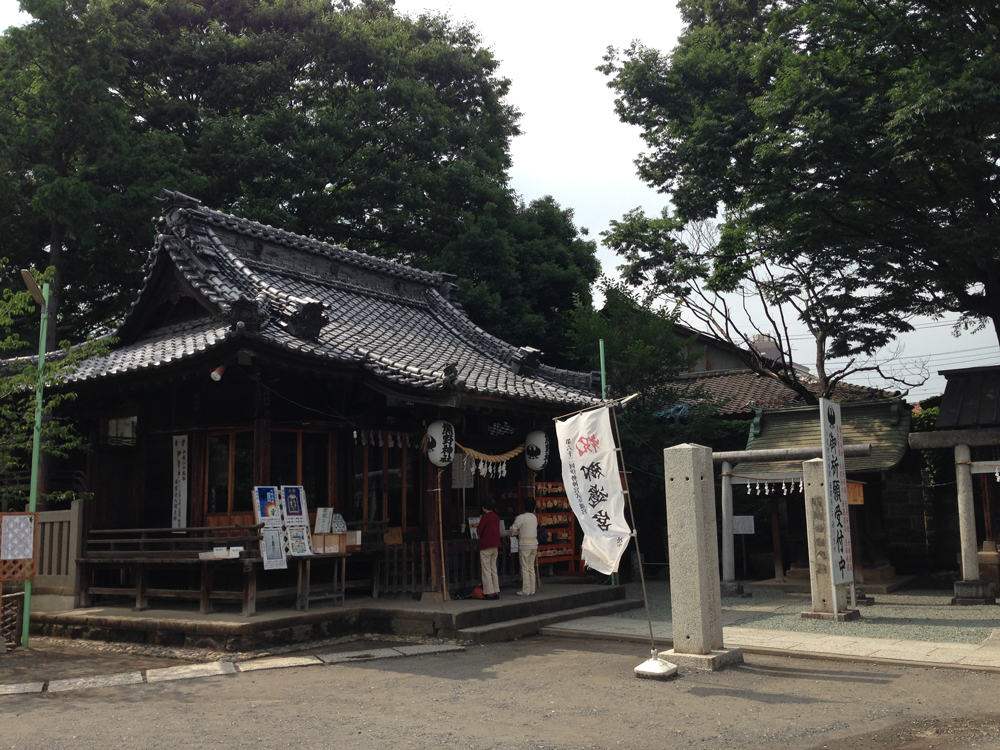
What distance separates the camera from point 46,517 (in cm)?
1388

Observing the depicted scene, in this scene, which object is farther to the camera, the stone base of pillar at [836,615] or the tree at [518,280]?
the tree at [518,280]

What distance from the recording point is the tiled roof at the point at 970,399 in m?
16.4

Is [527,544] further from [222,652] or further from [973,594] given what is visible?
[973,594]

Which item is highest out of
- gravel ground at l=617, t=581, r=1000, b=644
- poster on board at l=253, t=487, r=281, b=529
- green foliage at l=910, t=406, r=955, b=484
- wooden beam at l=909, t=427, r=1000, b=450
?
wooden beam at l=909, t=427, r=1000, b=450

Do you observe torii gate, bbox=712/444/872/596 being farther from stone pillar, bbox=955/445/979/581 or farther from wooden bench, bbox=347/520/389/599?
wooden bench, bbox=347/520/389/599

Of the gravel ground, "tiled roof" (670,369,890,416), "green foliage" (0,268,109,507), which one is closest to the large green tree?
"tiled roof" (670,369,890,416)

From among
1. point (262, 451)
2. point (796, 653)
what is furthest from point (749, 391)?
point (262, 451)

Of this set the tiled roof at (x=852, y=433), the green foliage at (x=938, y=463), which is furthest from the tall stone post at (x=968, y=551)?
the green foliage at (x=938, y=463)

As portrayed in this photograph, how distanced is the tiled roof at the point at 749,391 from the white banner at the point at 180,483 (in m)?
14.4

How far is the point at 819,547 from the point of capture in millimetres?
13414

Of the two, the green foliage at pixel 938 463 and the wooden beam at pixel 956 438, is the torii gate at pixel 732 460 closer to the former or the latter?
the wooden beam at pixel 956 438

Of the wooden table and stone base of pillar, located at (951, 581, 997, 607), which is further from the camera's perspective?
stone base of pillar, located at (951, 581, 997, 607)

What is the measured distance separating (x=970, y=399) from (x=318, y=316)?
13.3 metres

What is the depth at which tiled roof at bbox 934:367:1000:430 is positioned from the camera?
1641 centimetres
